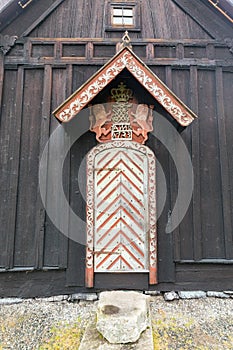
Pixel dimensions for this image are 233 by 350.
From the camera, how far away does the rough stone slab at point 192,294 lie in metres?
4.91

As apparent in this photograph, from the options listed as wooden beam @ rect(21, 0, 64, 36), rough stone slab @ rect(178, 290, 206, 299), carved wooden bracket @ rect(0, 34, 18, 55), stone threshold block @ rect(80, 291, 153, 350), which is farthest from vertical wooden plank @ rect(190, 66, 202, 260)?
carved wooden bracket @ rect(0, 34, 18, 55)

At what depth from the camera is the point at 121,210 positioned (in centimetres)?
518

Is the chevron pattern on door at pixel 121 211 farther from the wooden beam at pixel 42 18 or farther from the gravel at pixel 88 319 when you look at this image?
the wooden beam at pixel 42 18

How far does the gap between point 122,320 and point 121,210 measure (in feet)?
7.34

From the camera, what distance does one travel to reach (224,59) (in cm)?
577

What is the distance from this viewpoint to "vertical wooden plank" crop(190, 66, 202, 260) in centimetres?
513

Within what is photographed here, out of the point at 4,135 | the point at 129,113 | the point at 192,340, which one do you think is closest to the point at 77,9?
the point at 129,113

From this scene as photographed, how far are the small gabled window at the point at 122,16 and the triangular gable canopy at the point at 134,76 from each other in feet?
5.66

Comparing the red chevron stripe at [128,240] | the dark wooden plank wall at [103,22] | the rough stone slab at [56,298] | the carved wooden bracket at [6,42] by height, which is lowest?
the rough stone slab at [56,298]

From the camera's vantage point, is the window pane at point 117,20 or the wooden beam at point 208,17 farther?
the window pane at point 117,20

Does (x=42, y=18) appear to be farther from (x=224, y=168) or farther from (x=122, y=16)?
(x=224, y=168)

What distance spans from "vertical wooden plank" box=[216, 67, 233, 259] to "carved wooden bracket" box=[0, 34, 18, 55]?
4.34 meters

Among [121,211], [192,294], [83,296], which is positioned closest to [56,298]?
[83,296]

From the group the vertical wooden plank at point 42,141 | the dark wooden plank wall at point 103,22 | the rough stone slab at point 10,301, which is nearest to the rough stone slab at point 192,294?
the vertical wooden plank at point 42,141
